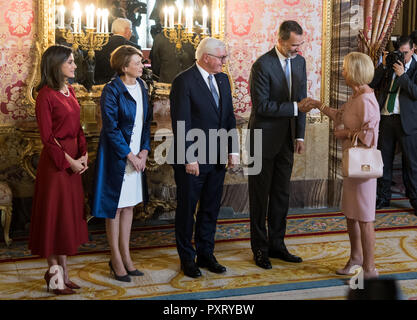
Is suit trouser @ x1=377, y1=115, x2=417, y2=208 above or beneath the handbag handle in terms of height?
beneath

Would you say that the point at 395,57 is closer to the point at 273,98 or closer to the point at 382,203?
the point at 382,203

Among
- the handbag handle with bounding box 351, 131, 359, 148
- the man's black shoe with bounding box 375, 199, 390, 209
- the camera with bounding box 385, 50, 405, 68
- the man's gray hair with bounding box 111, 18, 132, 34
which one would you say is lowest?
the man's black shoe with bounding box 375, 199, 390, 209

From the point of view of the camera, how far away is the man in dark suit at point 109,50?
17.7 ft

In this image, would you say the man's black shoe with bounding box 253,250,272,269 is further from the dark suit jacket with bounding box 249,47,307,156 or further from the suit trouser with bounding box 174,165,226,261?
the dark suit jacket with bounding box 249,47,307,156

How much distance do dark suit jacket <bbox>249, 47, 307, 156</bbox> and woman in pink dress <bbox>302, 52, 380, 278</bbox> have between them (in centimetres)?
31

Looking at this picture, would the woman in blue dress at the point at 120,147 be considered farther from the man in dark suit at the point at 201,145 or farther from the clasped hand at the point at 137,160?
the man in dark suit at the point at 201,145

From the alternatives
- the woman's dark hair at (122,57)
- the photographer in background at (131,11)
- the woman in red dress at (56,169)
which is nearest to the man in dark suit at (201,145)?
the woman's dark hair at (122,57)

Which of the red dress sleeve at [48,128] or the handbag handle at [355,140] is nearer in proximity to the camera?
the red dress sleeve at [48,128]

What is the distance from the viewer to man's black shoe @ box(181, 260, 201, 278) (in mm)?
3988

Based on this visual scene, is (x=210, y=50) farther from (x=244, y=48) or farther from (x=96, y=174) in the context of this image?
(x=244, y=48)

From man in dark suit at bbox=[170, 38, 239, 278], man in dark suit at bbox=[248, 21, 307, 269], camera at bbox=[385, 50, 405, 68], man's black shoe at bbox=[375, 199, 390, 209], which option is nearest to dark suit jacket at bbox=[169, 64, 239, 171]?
man in dark suit at bbox=[170, 38, 239, 278]

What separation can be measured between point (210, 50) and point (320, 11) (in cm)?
269

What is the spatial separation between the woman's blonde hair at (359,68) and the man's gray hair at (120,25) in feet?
8.31

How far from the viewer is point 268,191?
4297 mm
